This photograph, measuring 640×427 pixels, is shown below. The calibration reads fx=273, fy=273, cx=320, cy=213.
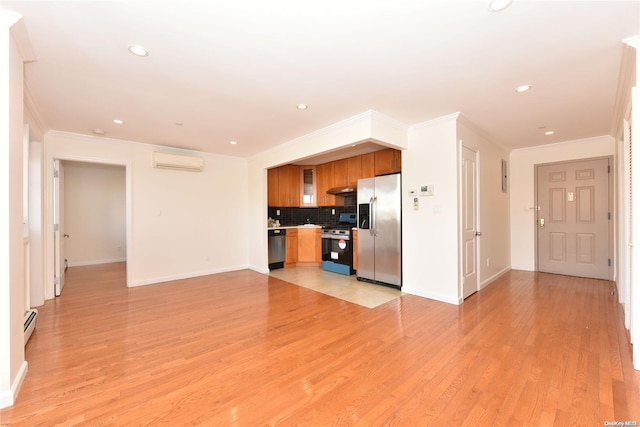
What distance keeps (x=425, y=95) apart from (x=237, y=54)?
1.89 meters

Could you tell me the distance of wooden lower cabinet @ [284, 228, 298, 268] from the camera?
602 centimetres

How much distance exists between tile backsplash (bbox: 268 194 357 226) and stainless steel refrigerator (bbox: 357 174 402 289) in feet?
4.82

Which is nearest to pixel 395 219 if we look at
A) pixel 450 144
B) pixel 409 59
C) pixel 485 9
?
pixel 450 144

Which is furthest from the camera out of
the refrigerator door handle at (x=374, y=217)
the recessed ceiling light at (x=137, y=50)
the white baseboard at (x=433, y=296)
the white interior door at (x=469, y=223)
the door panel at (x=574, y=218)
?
the door panel at (x=574, y=218)

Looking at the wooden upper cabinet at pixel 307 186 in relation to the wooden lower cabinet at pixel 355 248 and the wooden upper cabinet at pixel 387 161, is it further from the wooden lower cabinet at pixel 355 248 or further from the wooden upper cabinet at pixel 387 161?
the wooden upper cabinet at pixel 387 161

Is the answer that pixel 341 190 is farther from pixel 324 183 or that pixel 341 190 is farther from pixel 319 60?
pixel 319 60

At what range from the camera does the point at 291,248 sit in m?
6.07

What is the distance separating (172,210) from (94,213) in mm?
3346

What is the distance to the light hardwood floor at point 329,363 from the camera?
1.63 metres

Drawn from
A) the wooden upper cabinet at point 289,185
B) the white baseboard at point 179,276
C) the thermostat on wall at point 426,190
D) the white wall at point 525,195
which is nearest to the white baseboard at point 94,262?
the white baseboard at point 179,276

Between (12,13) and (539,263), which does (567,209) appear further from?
(12,13)

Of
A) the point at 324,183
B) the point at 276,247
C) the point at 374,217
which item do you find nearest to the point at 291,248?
the point at 276,247

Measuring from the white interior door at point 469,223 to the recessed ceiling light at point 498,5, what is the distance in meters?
2.19

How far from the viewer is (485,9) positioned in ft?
5.44
